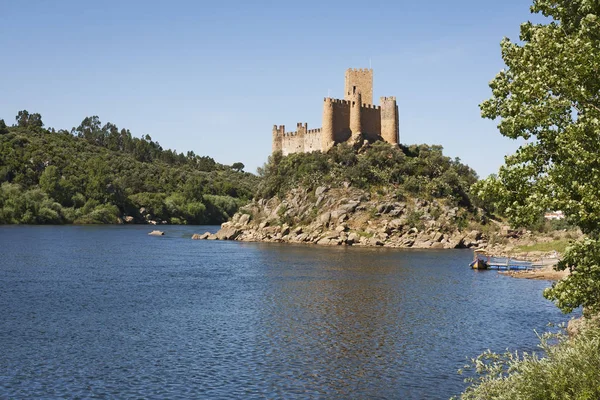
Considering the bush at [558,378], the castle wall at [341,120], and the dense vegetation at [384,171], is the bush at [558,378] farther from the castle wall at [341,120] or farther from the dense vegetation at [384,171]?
the castle wall at [341,120]

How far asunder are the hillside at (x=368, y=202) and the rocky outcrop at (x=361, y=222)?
12cm

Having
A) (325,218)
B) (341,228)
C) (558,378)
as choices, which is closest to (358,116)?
(325,218)

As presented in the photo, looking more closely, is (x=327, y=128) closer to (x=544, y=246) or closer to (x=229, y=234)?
(x=229, y=234)

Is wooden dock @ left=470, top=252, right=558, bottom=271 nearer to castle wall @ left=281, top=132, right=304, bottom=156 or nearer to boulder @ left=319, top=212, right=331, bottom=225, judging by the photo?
boulder @ left=319, top=212, right=331, bottom=225

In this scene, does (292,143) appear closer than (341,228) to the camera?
No

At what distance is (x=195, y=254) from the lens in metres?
68.2

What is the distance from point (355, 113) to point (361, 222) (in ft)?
54.7

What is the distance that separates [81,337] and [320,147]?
Answer: 6998 cm

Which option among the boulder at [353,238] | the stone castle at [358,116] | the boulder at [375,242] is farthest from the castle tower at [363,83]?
the boulder at [375,242]

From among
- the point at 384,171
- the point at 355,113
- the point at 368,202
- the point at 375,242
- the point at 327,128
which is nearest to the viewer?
the point at 375,242

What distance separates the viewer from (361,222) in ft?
276

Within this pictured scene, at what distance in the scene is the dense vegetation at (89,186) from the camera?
380 ft

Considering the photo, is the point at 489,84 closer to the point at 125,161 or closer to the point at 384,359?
the point at 384,359

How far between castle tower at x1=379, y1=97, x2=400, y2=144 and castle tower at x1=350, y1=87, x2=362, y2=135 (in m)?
3.63
